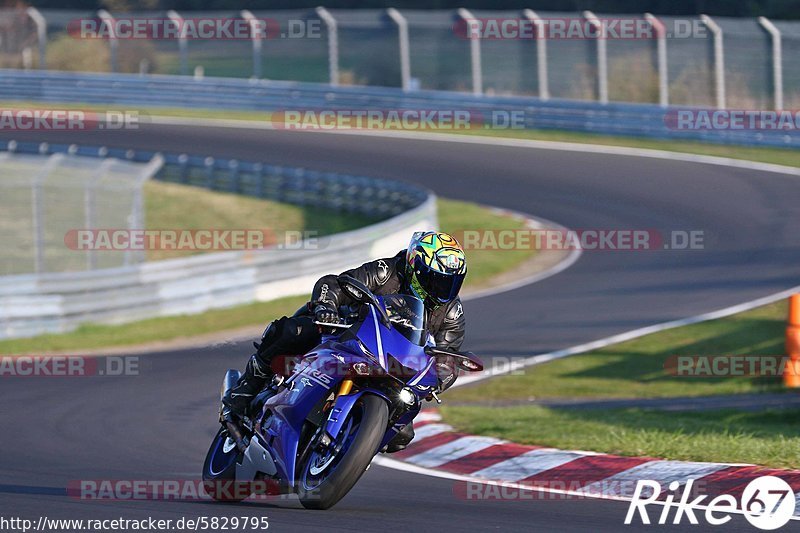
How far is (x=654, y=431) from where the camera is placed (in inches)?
376

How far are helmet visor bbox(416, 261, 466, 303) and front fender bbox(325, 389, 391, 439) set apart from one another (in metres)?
0.70

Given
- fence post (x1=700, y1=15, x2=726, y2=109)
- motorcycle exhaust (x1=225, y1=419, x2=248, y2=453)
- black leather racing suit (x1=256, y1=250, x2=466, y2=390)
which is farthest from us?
fence post (x1=700, y1=15, x2=726, y2=109)

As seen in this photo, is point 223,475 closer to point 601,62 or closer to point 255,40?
point 601,62

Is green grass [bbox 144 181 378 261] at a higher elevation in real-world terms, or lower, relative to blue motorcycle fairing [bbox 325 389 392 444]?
lower

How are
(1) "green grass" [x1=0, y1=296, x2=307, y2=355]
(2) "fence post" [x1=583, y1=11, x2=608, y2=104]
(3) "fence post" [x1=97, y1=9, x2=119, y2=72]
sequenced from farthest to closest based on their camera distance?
(3) "fence post" [x1=97, y1=9, x2=119, y2=72] < (2) "fence post" [x1=583, y1=11, x2=608, y2=104] < (1) "green grass" [x1=0, y1=296, x2=307, y2=355]

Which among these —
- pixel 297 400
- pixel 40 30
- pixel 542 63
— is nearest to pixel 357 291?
pixel 297 400

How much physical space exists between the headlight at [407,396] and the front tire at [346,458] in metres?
0.14

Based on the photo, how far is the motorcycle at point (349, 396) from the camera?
252 inches

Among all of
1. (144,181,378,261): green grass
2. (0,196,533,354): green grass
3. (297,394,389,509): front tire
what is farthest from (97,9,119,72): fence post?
(297,394,389,509): front tire

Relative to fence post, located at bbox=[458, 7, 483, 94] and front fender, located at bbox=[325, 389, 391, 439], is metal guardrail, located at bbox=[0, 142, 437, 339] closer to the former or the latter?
front fender, located at bbox=[325, 389, 391, 439]

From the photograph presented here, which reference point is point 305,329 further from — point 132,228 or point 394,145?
point 394,145

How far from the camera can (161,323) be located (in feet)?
54.4

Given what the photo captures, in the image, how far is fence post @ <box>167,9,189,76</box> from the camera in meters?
40.1

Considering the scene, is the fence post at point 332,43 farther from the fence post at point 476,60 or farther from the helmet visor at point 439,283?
the helmet visor at point 439,283
